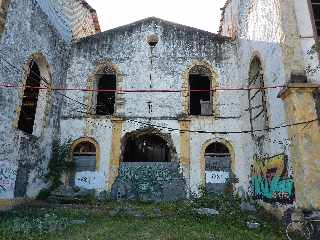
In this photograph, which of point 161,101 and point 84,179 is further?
point 161,101

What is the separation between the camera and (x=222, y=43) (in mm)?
14781

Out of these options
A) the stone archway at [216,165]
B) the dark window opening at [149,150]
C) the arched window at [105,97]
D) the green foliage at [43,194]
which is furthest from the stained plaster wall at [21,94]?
the stone archway at [216,165]

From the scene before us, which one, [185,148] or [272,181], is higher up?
[185,148]

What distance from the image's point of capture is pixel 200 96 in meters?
14.8

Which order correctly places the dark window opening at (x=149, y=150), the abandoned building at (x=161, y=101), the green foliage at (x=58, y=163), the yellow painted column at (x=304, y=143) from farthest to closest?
the dark window opening at (x=149, y=150) < the green foliage at (x=58, y=163) < the abandoned building at (x=161, y=101) < the yellow painted column at (x=304, y=143)

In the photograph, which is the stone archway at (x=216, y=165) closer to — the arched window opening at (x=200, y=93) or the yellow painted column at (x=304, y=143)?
the arched window opening at (x=200, y=93)

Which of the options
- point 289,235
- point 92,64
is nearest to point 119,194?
point 92,64

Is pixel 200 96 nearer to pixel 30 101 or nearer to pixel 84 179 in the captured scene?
pixel 84 179

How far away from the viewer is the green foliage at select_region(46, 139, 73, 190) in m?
12.9

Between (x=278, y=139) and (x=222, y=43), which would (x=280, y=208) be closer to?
(x=278, y=139)

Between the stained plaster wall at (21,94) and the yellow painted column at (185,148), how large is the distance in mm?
5291

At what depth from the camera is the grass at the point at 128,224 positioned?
7.84 metres

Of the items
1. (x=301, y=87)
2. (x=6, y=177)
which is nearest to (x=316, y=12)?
(x=301, y=87)

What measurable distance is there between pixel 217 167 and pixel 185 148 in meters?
1.54
